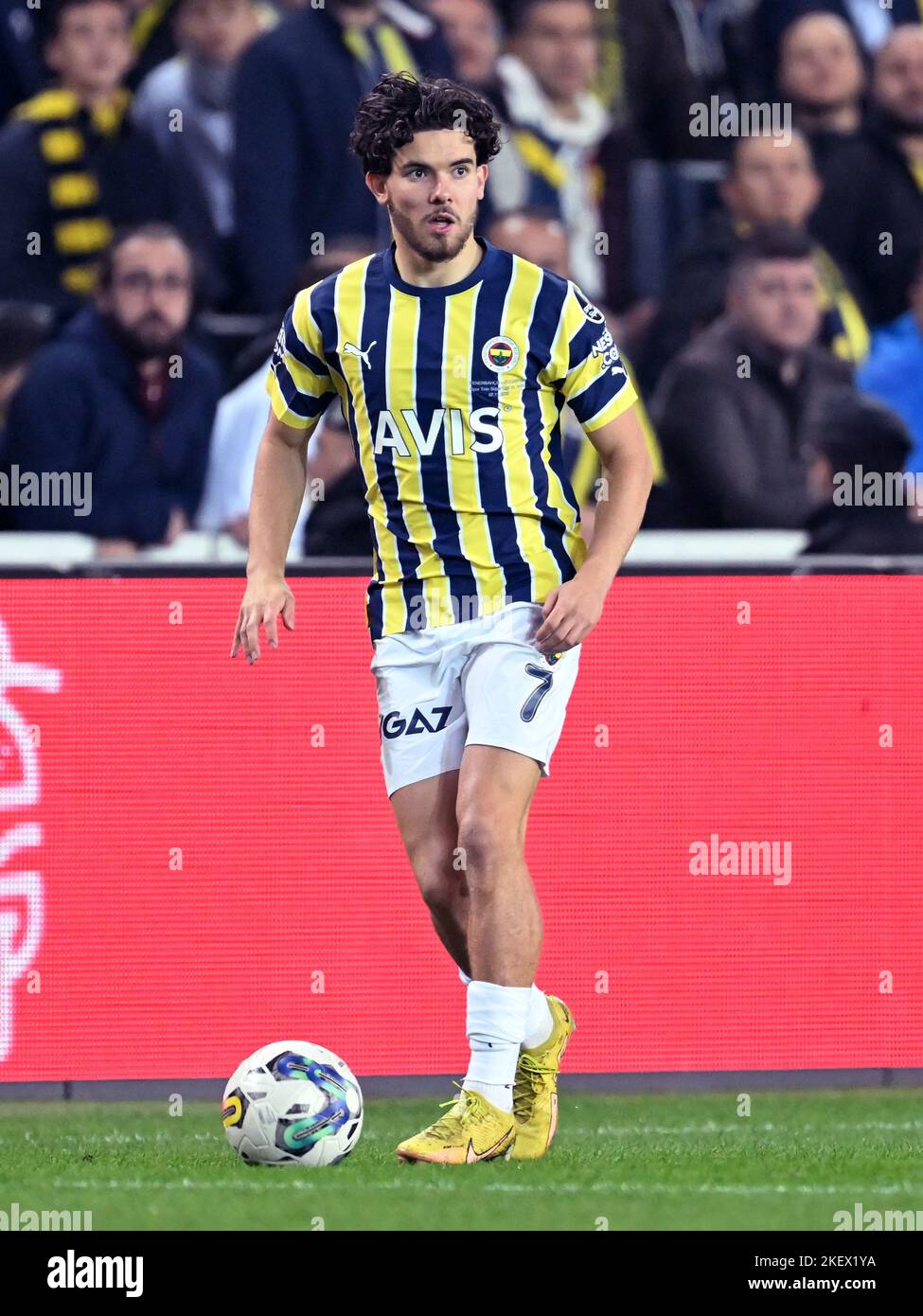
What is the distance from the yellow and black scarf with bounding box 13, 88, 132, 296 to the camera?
8398mm

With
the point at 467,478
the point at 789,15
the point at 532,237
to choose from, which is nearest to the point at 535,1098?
the point at 467,478

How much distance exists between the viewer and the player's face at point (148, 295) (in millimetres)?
8117

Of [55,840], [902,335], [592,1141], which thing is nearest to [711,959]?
[592,1141]

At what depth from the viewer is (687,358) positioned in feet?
27.8

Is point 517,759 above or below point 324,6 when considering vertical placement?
below

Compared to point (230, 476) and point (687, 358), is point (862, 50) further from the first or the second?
point (230, 476)

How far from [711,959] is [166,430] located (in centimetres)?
326

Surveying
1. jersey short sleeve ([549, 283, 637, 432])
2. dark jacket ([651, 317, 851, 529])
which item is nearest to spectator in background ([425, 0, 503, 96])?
dark jacket ([651, 317, 851, 529])

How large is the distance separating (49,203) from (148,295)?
0.67 metres

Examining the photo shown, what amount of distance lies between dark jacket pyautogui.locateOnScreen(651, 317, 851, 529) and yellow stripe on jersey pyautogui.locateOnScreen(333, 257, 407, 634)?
13.2ft

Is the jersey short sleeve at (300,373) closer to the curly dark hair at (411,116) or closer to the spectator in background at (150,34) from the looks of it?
the curly dark hair at (411,116)

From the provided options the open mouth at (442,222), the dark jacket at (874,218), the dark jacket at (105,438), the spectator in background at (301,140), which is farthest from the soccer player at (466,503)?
the dark jacket at (874,218)

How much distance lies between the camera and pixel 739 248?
8766 millimetres

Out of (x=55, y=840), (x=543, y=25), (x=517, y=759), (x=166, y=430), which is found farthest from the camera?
(x=543, y=25)
